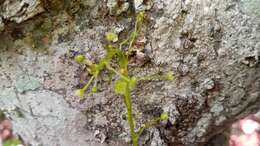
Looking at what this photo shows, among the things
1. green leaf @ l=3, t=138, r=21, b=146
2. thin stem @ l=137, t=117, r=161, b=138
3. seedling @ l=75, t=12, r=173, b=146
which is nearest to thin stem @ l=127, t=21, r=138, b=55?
seedling @ l=75, t=12, r=173, b=146

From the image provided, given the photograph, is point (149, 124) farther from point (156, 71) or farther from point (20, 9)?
point (20, 9)

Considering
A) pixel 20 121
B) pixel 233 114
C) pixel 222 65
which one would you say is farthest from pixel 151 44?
pixel 20 121

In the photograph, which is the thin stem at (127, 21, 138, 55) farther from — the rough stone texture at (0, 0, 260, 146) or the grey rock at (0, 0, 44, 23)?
the grey rock at (0, 0, 44, 23)

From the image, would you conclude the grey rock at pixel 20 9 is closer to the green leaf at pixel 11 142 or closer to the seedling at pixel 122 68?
the seedling at pixel 122 68

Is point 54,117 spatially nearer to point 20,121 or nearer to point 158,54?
point 20,121

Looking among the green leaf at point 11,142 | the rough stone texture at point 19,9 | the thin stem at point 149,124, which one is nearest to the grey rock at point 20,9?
the rough stone texture at point 19,9
